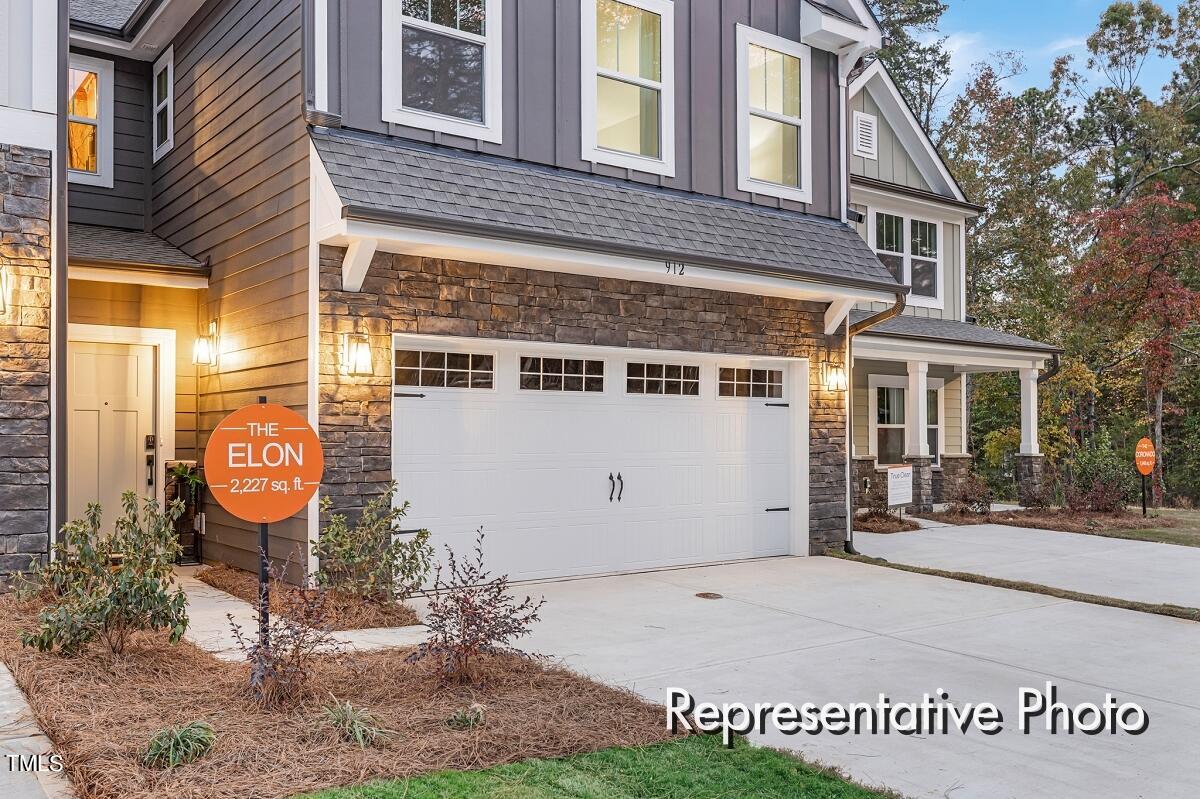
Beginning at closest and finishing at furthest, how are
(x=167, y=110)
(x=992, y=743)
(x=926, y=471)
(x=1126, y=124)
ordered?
(x=992, y=743), (x=167, y=110), (x=926, y=471), (x=1126, y=124)

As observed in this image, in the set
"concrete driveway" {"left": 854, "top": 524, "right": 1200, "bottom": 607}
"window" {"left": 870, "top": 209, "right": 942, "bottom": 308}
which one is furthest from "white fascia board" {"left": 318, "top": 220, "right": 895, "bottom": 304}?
"window" {"left": 870, "top": 209, "right": 942, "bottom": 308}

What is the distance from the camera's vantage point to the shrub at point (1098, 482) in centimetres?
1465

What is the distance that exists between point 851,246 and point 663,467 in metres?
3.25

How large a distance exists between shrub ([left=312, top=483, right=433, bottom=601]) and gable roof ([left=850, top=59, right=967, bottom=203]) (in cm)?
1086

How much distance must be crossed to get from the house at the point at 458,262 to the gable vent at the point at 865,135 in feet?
13.4

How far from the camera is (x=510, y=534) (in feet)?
27.2

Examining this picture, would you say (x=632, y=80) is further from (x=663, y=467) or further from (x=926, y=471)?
(x=926, y=471)

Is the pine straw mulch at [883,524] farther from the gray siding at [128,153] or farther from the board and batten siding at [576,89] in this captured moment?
the gray siding at [128,153]

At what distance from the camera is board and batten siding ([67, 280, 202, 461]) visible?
898cm

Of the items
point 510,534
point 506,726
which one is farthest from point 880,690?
point 510,534

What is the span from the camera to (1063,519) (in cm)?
1405

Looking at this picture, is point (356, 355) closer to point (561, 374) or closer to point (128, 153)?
point (561, 374)

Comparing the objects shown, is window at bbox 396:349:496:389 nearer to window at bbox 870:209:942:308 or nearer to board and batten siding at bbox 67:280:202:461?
board and batten siding at bbox 67:280:202:461

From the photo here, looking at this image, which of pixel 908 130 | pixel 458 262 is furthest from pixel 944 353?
pixel 458 262
